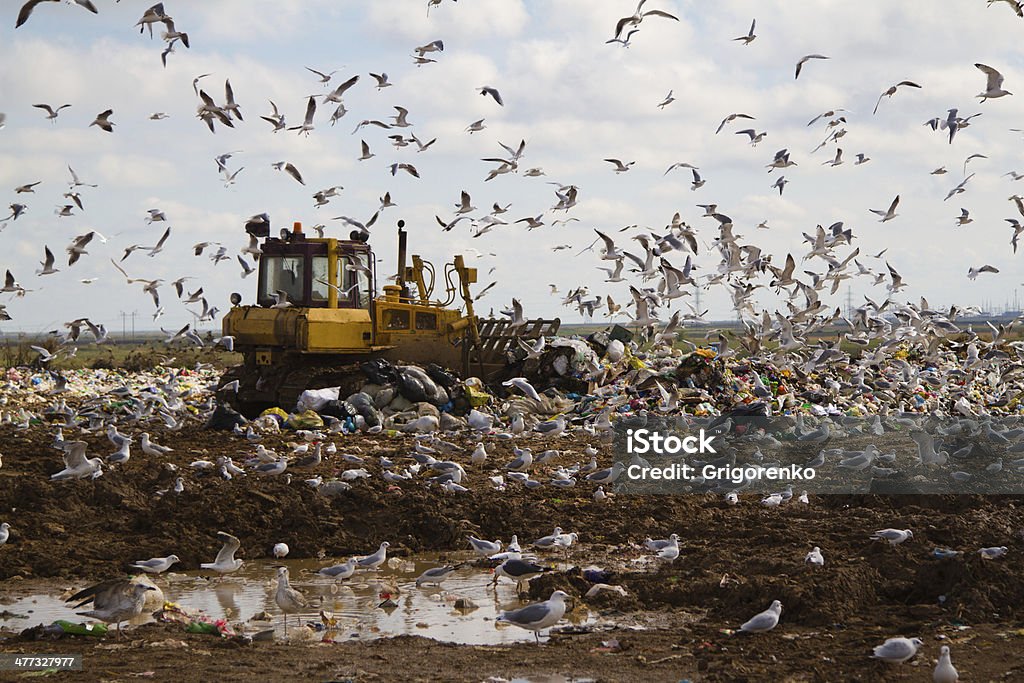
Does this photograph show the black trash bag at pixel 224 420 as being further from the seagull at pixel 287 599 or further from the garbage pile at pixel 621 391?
the seagull at pixel 287 599

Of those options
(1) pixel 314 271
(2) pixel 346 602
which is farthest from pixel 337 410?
(2) pixel 346 602

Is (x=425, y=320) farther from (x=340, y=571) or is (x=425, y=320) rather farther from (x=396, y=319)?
(x=340, y=571)

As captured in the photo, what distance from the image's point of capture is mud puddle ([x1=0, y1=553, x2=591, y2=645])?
601cm

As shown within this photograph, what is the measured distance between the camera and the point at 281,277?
49.4 ft

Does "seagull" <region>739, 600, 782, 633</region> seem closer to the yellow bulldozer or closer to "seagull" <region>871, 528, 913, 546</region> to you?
"seagull" <region>871, 528, 913, 546</region>

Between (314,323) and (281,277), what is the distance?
0.96 metres

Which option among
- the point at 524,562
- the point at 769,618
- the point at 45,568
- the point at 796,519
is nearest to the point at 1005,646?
the point at 769,618

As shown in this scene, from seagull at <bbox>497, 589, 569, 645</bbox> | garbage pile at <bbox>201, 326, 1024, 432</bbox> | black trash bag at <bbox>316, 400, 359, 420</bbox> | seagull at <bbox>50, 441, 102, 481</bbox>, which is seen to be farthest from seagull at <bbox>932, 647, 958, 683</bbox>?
black trash bag at <bbox>316, 400, 359, 420</bbox>

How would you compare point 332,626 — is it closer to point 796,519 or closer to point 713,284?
point 796,519

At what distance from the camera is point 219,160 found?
13211 millimetres

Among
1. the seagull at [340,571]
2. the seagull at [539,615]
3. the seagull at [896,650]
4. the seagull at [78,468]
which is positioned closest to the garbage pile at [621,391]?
the seagull at [78,468]

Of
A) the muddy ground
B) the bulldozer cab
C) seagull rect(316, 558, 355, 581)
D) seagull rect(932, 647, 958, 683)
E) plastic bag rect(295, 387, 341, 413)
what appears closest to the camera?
seagull rect(932, 647, 958, 683)

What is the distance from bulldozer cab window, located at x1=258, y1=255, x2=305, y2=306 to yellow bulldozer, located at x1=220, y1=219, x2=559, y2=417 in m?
0.01

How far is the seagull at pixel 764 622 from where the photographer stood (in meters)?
5.48
